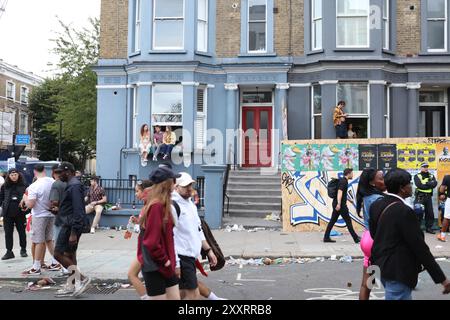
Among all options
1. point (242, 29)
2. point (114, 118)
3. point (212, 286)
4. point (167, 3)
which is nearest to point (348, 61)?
point (242, 29)

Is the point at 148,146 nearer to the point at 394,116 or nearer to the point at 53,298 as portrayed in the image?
the point at 394,116

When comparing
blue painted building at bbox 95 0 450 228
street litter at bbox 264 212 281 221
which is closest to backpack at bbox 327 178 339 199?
street litter at bbox 264 212 281 221

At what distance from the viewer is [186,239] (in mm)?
5414

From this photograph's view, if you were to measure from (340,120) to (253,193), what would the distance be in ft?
13.0

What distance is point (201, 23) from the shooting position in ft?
60.9

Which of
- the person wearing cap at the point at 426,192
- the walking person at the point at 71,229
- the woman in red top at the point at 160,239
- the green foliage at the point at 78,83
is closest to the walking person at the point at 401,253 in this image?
the woman in red top at the point at 160,239

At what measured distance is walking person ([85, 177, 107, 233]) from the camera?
1416cm

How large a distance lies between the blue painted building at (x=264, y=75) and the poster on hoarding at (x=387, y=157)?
376 cm

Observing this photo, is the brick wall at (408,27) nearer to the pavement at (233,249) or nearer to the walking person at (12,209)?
the pavement at (233,249)

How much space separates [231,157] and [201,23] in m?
5.20

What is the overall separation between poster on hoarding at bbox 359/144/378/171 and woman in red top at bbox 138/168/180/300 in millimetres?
9891

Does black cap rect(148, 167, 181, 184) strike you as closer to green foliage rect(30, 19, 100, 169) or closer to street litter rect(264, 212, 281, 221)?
street litter rect(264, 212, 281, 221)

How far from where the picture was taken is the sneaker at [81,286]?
286 inches

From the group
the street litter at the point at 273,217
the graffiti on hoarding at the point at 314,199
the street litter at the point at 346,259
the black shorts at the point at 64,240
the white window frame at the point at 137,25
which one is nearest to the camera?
the black shorts at the point at 64,240
